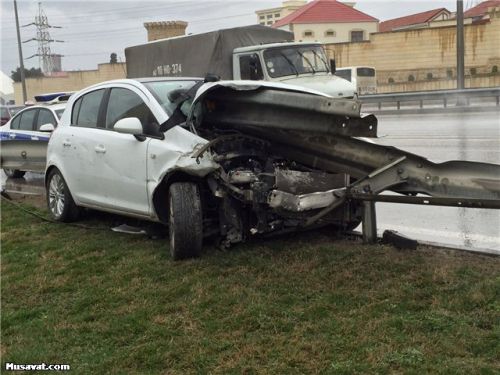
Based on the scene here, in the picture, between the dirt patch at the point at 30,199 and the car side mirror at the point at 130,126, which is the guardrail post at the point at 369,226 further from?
the dirt patch at the point at 30,199

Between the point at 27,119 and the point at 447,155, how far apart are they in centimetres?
795

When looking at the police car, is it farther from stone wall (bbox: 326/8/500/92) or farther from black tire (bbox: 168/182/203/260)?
stone wall (bbox: 326/8/500/92)

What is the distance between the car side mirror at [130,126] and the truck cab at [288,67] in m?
8.91

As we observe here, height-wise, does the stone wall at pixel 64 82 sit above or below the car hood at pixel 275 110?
above

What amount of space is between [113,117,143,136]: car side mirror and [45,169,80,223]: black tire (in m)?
1.79

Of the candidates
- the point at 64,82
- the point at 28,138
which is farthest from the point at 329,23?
the point at 28,138

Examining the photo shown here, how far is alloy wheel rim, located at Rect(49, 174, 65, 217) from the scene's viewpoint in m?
7.17

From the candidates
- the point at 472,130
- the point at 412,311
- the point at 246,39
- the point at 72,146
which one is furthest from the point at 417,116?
the point at 412,311

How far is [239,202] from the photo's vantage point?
5.18 metres

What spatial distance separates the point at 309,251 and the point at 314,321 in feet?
4.79

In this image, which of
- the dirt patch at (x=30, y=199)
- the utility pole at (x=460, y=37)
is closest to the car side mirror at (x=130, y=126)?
the dirt patch at (x=30, y=199)

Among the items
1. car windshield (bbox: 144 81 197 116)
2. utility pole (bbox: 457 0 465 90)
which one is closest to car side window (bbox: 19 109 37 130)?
car windshield (bbox: 144 81 197 116)

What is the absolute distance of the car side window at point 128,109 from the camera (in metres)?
5.70

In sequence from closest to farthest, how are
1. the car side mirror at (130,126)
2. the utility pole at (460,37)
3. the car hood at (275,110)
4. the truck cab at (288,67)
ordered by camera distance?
the car hood at (275,110)
the car side mirror at (130,126)
the truck cab at (288,67)
the utility pole at (460,37)
